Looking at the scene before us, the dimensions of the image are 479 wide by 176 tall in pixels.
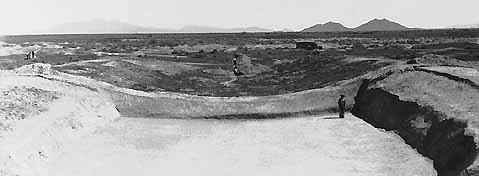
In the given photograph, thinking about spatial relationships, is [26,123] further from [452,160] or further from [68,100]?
[452,160]

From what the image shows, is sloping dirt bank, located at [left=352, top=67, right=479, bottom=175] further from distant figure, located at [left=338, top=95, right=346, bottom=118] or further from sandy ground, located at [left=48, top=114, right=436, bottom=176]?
distant figure, located at [left=338, top=95, right=346, bottom=118]

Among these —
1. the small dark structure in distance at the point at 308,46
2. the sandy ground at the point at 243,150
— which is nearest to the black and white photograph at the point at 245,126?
the sandy ground at the point at 243,150

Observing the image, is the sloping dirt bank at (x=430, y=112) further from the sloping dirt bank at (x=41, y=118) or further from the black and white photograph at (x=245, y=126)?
the sloping dirt bank at (x=41, y=118)

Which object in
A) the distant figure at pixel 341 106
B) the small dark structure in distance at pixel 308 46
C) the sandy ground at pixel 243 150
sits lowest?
the sandy ground at pixel 243 150

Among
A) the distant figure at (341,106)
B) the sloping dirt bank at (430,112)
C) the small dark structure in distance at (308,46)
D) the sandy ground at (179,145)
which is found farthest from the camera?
the small dark structure in distance at (308,46)

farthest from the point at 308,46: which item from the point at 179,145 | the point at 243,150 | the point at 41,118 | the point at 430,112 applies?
the point at 41,118

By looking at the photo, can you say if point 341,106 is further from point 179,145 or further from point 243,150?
point 179,145

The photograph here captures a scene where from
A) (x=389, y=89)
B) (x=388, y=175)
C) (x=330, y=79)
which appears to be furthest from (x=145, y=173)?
(x=330, y=79)
